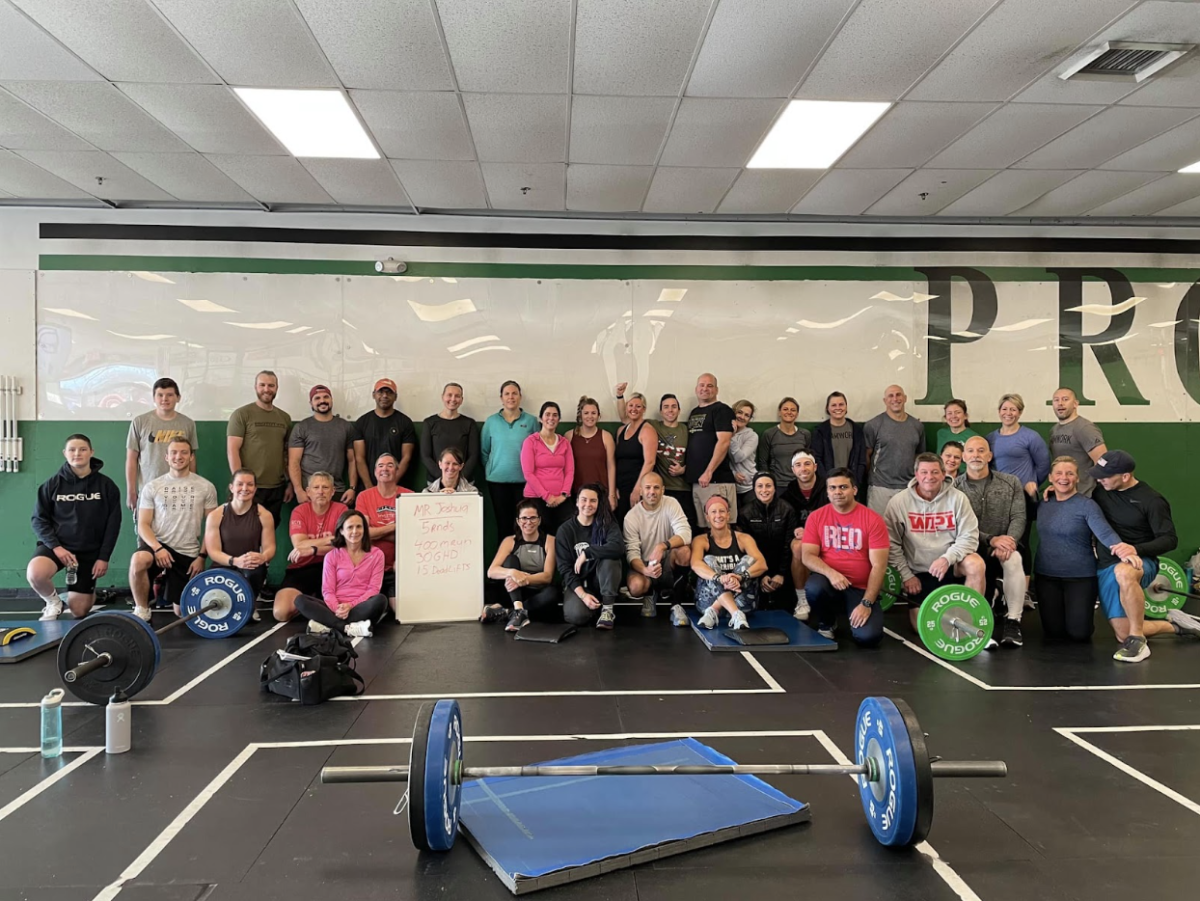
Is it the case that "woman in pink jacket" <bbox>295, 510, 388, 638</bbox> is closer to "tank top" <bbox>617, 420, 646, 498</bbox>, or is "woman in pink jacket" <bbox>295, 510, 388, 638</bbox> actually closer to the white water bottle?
the white water bottle

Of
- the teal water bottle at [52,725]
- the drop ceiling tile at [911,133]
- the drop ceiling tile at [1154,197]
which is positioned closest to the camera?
the teal water bottle at [52,725]

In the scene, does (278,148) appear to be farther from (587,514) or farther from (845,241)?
(845,241)

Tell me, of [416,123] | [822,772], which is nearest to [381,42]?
[416,123]

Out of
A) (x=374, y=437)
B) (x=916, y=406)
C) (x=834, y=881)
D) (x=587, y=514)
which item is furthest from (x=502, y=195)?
(x=834, y=881)

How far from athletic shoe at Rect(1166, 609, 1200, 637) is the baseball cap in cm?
107

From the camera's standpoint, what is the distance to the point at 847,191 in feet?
18.8

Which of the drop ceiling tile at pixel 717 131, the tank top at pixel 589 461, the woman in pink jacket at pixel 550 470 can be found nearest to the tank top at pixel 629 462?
the tank top at pixel 589 461

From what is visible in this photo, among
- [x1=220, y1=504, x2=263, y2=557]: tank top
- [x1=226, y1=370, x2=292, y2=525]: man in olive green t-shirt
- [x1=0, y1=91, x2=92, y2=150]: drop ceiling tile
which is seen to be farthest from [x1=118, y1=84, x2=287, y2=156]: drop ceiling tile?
[x1=220, y1=504, x2=263, y2=557]: tank top

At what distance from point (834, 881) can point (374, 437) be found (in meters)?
4.77

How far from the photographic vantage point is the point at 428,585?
16.9 feet

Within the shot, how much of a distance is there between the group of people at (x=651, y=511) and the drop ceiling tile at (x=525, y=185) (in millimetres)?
1462

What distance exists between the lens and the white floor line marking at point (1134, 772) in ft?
8.33

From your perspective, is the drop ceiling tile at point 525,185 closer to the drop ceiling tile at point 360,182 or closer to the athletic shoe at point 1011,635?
the drop ceiling tile at point 360,182

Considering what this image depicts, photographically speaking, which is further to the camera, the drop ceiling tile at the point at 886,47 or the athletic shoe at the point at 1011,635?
the athletic shoe at the point at 1011,635
